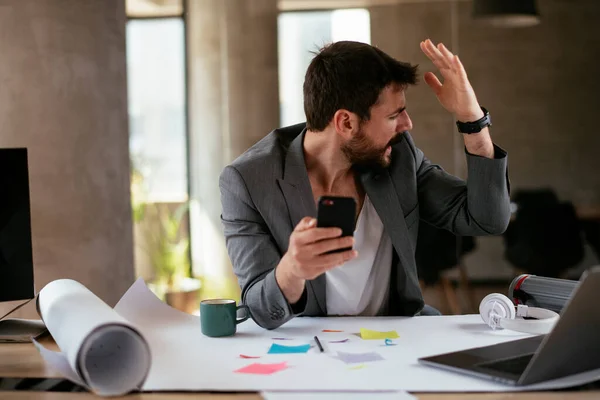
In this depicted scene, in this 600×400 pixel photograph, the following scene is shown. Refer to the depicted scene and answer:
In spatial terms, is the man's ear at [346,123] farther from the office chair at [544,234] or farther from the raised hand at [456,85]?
the office chair at [544,234]


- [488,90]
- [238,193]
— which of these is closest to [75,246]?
[238,193]

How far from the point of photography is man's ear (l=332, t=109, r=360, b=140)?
2.26 metres

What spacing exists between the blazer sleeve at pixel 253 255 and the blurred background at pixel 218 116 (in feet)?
3.38

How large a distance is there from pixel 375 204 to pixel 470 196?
0.28m

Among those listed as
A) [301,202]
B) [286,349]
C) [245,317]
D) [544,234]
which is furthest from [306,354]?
[544,234]

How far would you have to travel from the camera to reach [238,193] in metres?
2.15

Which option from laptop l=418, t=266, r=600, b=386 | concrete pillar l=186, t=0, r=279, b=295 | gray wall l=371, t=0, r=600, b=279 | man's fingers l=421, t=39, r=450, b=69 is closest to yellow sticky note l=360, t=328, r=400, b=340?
laptop l=418, t=266, r=600, b=386

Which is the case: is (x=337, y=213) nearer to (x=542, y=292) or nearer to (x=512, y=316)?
(x=512, y=316)

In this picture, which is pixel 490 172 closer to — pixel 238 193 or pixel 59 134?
pixel 238 193

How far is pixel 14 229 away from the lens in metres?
1.90

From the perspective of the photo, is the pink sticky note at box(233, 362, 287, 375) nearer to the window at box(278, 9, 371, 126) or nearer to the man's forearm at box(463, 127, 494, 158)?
the man's forearm at box(463, 127, 494, 158)

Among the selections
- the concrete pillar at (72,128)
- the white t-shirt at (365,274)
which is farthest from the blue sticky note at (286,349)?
the concrete pillar at (72,128)

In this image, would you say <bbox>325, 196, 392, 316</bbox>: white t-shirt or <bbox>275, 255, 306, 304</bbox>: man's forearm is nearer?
<bbox>275, 255, 306, 304</bbox>: man's forearm

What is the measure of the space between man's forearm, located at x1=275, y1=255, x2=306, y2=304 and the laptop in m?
0.41
